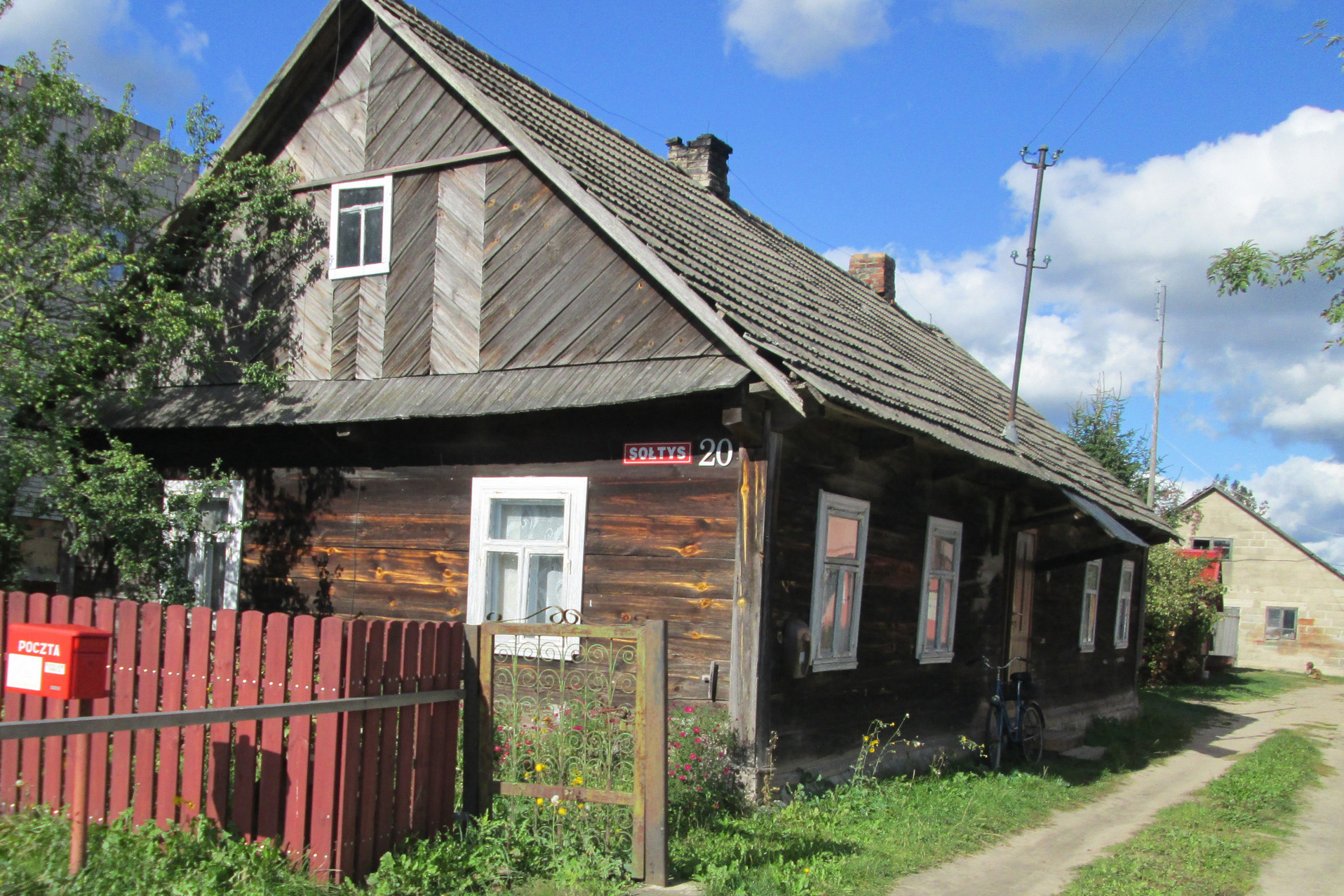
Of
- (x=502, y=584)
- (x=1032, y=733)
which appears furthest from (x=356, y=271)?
(x=1032, y=733)

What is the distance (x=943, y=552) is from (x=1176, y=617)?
636 inches

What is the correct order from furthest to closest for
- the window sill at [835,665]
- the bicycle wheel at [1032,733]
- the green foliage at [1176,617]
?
the green foliage at [1176,617] < the bicycle wheel at [1032,733] < the window sill at [835,665]

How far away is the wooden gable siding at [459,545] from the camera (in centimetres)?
795

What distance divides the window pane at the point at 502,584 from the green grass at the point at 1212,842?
468 centimetres

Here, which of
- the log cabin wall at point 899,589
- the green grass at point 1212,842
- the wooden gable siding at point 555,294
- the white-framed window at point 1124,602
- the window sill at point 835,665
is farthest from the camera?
the white-framed window at point 1124,602

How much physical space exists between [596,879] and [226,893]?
5.71ft

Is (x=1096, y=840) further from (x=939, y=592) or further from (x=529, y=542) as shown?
(x=529, y=542)

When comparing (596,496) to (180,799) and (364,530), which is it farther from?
(180,799)

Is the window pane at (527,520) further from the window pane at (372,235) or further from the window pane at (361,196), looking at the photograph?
the window pane at (361,196)

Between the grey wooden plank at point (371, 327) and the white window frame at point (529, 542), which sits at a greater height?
the grey wooden plank at point (371, 327)

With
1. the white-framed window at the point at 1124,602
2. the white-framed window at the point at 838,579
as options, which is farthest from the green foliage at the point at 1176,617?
the white-framed window at the point at 838,579

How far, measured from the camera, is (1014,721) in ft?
38.2

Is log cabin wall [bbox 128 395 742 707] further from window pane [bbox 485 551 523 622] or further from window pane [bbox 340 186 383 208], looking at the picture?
window pane [bbox 340 186 383 208]

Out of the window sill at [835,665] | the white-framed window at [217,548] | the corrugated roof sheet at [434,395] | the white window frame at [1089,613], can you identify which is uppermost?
the corrugated roof sheet at [434,395]
